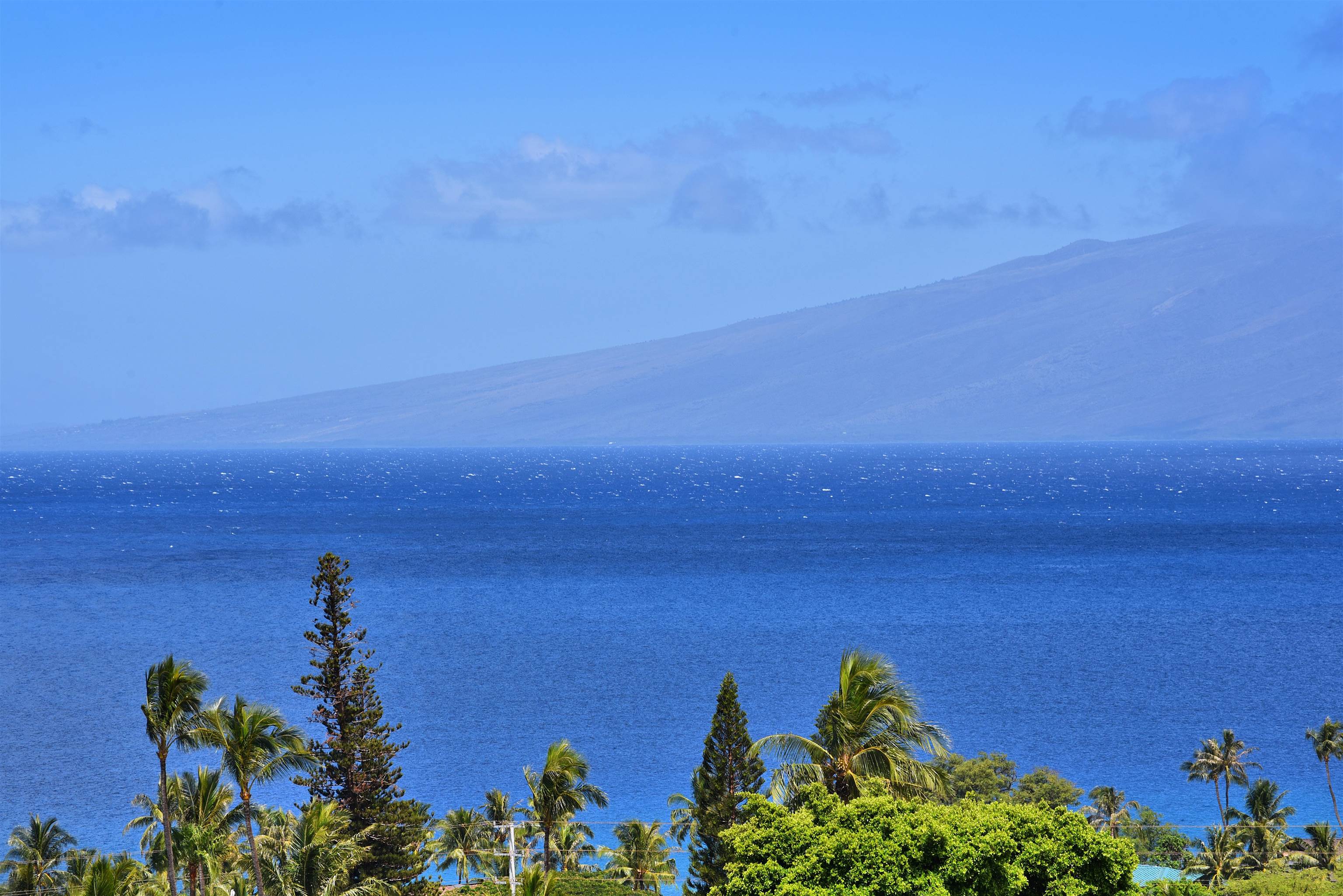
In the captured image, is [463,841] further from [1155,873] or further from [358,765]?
[1155,873]

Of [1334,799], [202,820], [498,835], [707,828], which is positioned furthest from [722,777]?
[1334,799]

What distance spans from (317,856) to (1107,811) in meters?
28.5

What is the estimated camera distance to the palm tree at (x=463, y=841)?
40.8 metres

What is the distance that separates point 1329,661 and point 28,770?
234 ft

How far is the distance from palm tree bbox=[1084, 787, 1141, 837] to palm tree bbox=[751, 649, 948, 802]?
64.3 ft

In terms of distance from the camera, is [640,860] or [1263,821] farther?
[1263,821]

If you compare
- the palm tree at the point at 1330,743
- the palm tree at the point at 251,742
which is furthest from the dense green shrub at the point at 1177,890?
the palm tree at the point at 1330,743

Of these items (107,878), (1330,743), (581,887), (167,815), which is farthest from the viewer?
(1330,743)

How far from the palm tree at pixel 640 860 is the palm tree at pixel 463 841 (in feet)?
12.8

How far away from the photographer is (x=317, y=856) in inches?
1078

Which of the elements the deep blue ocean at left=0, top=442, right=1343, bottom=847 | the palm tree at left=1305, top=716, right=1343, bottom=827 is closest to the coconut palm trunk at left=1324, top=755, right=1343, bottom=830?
the palm tree at left=1305, top=716, right=1343, bottom=827

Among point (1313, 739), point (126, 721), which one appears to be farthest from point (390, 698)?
point (1313, 739)

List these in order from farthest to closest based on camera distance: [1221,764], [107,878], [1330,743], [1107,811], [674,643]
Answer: [674,643] < [1330,743] < [1221,764] < [1107,811] < [107,878]

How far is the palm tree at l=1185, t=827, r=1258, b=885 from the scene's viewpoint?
125ft
